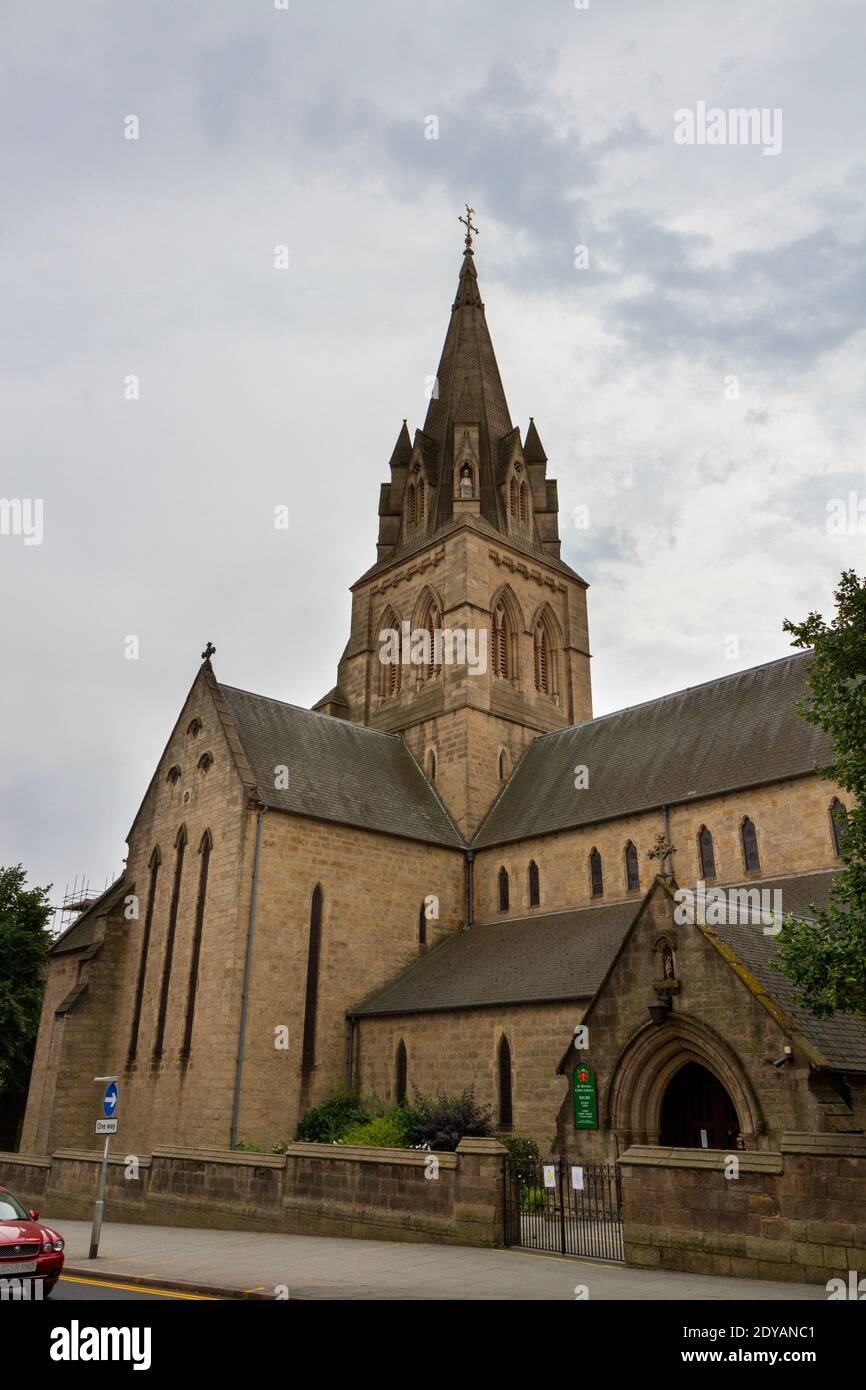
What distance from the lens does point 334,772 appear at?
32.3 meters

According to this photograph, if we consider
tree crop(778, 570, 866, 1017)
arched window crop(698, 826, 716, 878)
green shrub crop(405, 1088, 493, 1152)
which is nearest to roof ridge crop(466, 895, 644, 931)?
arched window crop(698, 826, 716, 878)

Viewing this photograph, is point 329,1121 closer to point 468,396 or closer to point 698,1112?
point 698,1112

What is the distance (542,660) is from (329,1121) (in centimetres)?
2090

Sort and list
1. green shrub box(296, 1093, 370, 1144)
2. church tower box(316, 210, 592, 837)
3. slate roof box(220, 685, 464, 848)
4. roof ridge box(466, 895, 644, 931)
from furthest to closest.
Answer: church tower box(316, 210, 592, 837) < slate roof box(220, 685, 464, 848) < roof ridge box(466, 895, 644, 931) < green shrub box(296, 1093, 370, 1144)

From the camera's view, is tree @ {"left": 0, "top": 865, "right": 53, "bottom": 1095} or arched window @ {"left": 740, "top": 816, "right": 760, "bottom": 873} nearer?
arched window @ {"left": 740, "top": 816, "right": 760, "bottom": 873}

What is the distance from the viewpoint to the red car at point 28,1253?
11047 mm

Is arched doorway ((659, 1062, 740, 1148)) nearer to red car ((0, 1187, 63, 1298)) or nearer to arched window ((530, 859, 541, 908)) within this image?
red car ((0, 1187, 63, 1298))

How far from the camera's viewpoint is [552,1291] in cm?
1095

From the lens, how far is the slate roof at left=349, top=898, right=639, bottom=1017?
78.7 feet

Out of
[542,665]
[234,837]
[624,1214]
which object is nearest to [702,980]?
[624,1214]

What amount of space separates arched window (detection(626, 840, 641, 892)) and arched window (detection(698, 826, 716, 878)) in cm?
196

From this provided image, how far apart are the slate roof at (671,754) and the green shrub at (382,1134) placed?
34.3 ft

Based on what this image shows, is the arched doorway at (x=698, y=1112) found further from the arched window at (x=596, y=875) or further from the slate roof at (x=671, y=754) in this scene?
the arched window at (x=596, y=875)
